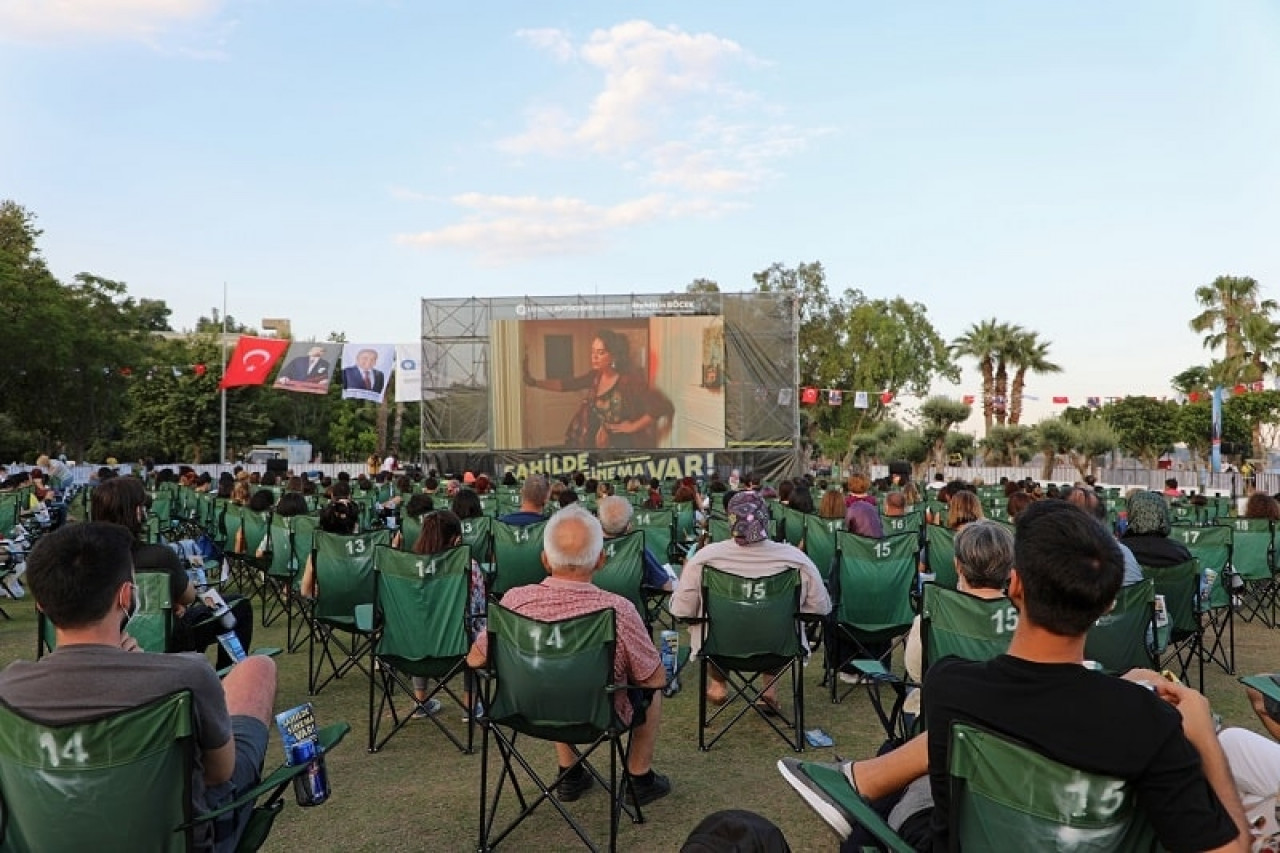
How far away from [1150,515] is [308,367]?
829 inches

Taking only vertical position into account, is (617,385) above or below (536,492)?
above

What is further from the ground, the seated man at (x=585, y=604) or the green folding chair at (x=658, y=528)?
the seated man at (x=585, y=604)

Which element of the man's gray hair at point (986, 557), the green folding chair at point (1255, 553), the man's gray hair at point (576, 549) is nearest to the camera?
the man's gray hair at point (986, 557)

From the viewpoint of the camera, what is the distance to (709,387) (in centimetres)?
2514

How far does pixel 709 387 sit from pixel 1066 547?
2347cm

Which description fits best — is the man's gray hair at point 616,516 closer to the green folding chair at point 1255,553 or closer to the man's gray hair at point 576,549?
the man's gray hair at point 576,549

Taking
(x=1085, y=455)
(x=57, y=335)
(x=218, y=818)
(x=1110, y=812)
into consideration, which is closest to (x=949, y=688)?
(x=1110, y=812)

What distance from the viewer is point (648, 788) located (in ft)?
12.3

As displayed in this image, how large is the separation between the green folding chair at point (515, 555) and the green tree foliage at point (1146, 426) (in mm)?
41709

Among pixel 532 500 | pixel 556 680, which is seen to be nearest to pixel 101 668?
pixel 556 680

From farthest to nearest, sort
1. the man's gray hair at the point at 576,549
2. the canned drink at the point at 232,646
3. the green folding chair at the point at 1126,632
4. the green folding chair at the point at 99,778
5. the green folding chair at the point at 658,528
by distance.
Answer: the green folding chair at the point at 658,528 → the green folding chair at the point at 1126,632 → the man's gray hair at the point at 576,549 → the canned drink at the point at 232,646 → the green folding chair at the point at 99,778

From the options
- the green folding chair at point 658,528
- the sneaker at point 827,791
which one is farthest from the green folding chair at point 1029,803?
the green folding chair at point 658,528

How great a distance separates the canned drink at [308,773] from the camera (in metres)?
2.35

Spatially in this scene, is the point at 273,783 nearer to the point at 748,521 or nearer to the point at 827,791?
the point at 827,791
